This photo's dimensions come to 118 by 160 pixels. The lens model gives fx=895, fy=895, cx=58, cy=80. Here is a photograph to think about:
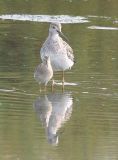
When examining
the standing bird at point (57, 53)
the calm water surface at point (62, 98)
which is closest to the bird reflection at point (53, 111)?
the calm water surface at point (62, 98)

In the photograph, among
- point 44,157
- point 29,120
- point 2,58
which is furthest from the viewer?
point 2,58

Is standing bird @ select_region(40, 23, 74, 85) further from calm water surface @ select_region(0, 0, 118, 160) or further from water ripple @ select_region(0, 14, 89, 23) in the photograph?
water ripple @ select_region(0, 14, 89, 23)

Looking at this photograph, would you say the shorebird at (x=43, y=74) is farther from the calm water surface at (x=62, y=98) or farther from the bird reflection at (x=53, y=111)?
the bird reflection at (x=53, y=111)

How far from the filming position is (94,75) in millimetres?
16203

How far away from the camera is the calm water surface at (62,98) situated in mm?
10508

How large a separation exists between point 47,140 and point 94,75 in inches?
212

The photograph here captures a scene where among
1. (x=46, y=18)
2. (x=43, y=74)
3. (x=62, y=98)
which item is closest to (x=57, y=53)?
(x=43, y=74)

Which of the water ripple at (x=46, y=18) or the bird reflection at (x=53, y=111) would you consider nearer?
the bird reflection at (x=53, y=111)

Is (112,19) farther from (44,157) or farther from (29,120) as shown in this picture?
(44,157)

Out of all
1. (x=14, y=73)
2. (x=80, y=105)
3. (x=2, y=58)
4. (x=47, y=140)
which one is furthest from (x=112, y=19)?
(x=47, y=140)

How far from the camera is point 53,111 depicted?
13008mm

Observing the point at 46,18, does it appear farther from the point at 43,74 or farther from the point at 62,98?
the point at 62,98

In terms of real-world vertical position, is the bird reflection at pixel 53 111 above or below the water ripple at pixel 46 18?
above

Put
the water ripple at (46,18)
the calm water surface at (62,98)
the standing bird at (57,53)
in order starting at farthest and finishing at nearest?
1. the water ripple at (46,18)
2. the standing bird at (57,53)
3. the calm water surface at (62,98)
